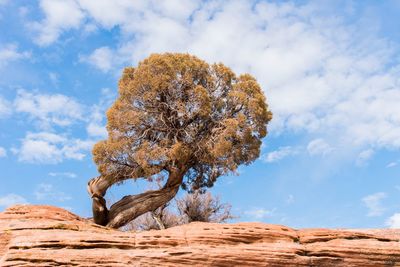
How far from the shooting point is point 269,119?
26.4 meters

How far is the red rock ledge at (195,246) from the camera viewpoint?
52.9 feet

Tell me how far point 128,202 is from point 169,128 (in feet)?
14.6

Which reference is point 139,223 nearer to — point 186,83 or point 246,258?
point 186,83

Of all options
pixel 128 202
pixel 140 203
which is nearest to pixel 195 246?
pixel 140 203

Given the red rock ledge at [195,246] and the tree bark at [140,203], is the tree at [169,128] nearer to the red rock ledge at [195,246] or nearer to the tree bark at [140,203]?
the tree bark at [140,203]

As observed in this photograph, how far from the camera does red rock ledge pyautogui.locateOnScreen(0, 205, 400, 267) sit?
52.9 feet

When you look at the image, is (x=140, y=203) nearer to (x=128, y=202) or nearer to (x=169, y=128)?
(x=128, y=202)

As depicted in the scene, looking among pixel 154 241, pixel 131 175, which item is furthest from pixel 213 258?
pixel 131 175

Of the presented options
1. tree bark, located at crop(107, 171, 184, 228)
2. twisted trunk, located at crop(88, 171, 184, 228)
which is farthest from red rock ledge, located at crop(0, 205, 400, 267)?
twisted trunk, located at crop(88, 171, 184, 228)

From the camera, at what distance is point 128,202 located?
25.5m

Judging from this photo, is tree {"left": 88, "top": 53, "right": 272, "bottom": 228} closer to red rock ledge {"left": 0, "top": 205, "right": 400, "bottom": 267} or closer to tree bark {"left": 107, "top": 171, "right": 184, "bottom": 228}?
tree bark {"left": 107, "top": 171, "right": 184, "bottom": 228}

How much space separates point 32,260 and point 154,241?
4.05 metres

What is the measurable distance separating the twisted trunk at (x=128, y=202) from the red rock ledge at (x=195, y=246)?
21.0ft

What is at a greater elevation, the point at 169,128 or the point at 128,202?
the point at 169,128
